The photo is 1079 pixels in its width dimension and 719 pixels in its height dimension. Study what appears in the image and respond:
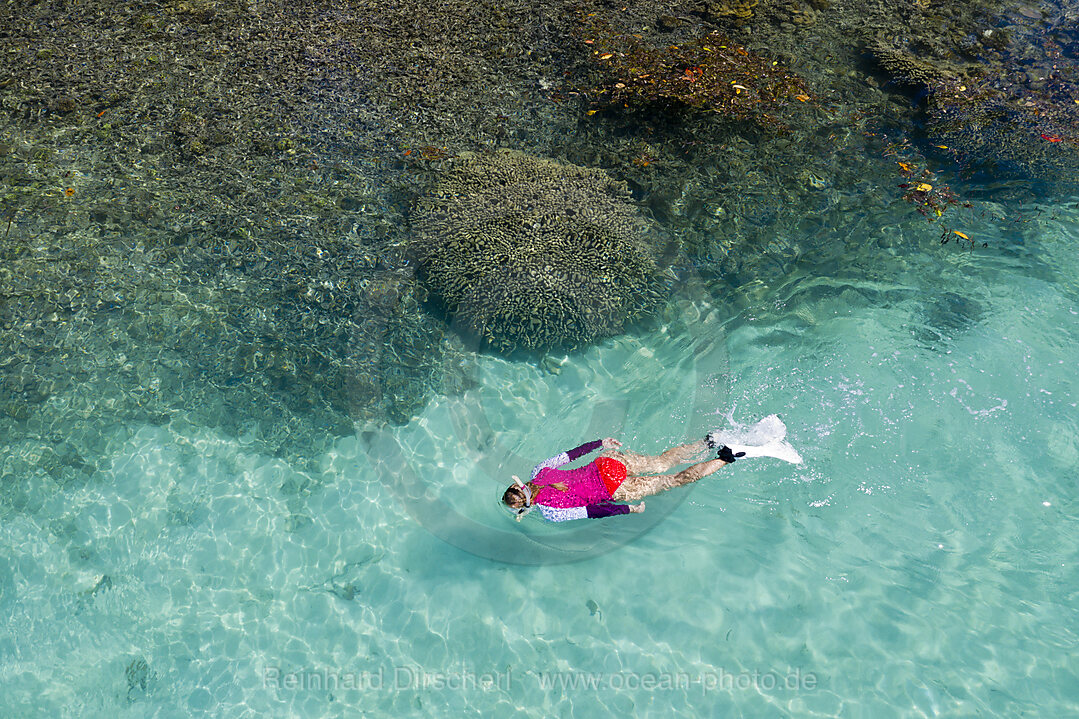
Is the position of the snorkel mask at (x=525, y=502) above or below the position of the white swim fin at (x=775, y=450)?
below

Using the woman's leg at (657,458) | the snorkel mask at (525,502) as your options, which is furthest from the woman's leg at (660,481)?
the snorkel mask at (525,502)

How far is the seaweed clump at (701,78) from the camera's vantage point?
436 inches

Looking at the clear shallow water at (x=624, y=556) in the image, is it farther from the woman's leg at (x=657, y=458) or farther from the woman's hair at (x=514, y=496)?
the woman's hair at (x=514, y=496)

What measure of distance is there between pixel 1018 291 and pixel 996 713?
5194 millimetres

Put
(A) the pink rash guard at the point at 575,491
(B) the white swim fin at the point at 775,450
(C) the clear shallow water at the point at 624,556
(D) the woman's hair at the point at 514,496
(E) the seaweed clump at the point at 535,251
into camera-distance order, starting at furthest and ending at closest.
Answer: (E) the seaweed clump at the point at 535,251 < (B) the white swim fin at the point at 775,450 < (A) the pink rash guard at the point at 575,491 < (D) the woman's hair at the point at 514,496 < (C) the clear shallow water at the point at 624,556

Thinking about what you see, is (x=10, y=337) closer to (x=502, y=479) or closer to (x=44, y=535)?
(x=44, y=535)

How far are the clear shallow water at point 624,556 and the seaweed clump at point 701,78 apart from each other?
4346 millimetres

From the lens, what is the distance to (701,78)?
11344 mm

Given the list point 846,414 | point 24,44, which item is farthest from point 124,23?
point 846,414

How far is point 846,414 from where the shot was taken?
7883mm

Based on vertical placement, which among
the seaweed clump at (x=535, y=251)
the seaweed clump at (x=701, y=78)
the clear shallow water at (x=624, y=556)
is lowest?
the clear shallow water at (x=624, y=556)

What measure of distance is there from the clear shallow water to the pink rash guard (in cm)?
55

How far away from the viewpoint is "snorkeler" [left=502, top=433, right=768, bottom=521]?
22.6ft

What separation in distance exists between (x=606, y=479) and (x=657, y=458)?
749 millimetres
